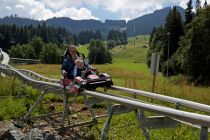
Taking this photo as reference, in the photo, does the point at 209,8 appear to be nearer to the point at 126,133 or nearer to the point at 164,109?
the point at 126,133

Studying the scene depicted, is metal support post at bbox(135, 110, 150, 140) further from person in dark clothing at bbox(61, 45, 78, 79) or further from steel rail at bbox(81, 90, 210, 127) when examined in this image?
person in dark clothing at bbox(61, 45, 78, 79)

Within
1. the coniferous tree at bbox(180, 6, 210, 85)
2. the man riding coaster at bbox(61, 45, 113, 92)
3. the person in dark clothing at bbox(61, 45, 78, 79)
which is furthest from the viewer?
the coniferous tree at bbox(180, 6, 210, 85)

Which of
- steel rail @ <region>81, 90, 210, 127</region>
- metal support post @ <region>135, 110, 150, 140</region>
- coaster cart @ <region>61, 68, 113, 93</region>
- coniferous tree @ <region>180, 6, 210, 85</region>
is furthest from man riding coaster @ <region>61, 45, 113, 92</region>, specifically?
coniferous tree @ <region>180, 6, 210, 85</region>

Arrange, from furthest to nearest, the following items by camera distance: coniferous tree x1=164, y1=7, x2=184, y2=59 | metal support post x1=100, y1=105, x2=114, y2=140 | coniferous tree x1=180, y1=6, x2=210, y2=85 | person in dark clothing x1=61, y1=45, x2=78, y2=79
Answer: coniferous tree x1=164, y1=7, x2=184, y2=59 < coniferous tree x1=180, y1=6, x2=210, y2=85 < person in dark clothing x1=61, y1=45, x2=78, y2=79 < metal support post x1=100, y1=105, x2=114, y2=140

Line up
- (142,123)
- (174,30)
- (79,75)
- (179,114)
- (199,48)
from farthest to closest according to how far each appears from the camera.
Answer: (174,30)
(199,48)
(79,75)
(142,123)
(179,114)

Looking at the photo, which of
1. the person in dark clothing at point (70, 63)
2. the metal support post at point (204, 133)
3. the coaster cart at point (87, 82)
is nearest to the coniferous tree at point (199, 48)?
the person in dark clothing at point (70, 63)

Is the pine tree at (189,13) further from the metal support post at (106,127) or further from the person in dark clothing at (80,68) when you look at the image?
the metal support post at (106,127)

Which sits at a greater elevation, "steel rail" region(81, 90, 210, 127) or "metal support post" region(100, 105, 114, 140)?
"steel rail" region(81, 90, 210, 127)

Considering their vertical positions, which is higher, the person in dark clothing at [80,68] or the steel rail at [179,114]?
the person in dark clothing at [80,68]

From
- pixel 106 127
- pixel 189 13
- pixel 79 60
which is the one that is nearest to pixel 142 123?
pixel 106 127

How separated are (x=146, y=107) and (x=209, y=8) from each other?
49.6 metres

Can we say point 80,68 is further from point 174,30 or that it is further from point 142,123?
point 174,30

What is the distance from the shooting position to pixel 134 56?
194000 mm

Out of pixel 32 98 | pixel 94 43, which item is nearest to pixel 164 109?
pixel 32 98
